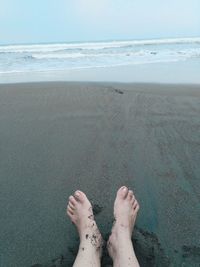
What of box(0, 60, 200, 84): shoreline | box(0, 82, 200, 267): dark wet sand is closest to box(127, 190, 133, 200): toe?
box(0, 82, 200, 267): dark wet sand

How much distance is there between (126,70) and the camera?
8.62 m

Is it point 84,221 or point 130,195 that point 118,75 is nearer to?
point 130,195

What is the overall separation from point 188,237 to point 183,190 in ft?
1.90

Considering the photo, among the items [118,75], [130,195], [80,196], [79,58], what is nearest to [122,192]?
[130,195]

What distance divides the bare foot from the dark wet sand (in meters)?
0.09

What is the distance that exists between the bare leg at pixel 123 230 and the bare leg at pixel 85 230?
0.10 meters

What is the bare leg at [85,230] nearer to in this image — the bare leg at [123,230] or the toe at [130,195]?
the bare leg at [123,230]

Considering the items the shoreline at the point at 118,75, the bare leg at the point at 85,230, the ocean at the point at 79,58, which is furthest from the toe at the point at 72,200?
the ocean at the point at 79,58

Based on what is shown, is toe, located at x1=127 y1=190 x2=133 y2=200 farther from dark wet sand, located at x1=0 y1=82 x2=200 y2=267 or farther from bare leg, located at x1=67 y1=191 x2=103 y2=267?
bare leg, located at x1=67 y1=191 x2=103 y2=267

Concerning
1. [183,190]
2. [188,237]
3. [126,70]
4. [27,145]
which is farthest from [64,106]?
[126,70]

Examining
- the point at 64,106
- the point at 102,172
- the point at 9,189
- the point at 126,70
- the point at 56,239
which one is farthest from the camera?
the point at 126,70

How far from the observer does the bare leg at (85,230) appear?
211 cm

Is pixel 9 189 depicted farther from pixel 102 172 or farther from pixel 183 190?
pixel 183 190

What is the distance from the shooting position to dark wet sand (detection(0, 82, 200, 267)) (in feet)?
7.82
